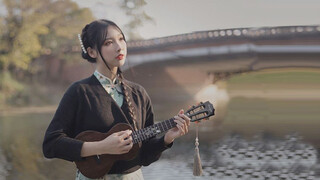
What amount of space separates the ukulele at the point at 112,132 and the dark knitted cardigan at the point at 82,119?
25mm

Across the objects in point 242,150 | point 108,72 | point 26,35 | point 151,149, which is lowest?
point 242,150

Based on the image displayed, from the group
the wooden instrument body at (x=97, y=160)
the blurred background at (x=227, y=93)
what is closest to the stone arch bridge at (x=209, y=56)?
the blurred background at (x=227, y=93)

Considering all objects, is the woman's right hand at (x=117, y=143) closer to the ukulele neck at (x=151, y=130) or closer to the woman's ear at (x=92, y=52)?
the ukulele neck at (x=151, y=130)

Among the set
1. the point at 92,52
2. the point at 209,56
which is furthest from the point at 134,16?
the point at 92,52

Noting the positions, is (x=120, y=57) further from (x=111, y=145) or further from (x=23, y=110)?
(x=23, y=110)

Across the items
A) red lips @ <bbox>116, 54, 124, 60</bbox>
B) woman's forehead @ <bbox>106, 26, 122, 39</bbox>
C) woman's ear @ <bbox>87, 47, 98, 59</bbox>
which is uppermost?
woman's forehead @ <bbox>106, 26, 122, 39</bbox>

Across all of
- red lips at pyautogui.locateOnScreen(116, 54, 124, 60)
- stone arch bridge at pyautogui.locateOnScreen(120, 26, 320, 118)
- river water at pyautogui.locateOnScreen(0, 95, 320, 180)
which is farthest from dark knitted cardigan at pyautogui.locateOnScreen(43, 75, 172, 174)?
stone arch bridge at pyautogui.locateOnScreen(120, 26, 320, 118)

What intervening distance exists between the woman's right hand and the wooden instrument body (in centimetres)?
5

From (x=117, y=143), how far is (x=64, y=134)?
179 millimetres

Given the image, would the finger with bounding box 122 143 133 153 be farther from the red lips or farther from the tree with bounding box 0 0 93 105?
the tree with bounding box 0 0 93 105

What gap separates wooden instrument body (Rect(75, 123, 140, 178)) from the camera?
115 centimetres

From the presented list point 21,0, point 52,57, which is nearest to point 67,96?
point 52,57

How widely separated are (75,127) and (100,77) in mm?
182

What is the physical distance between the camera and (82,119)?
3.85 ft
